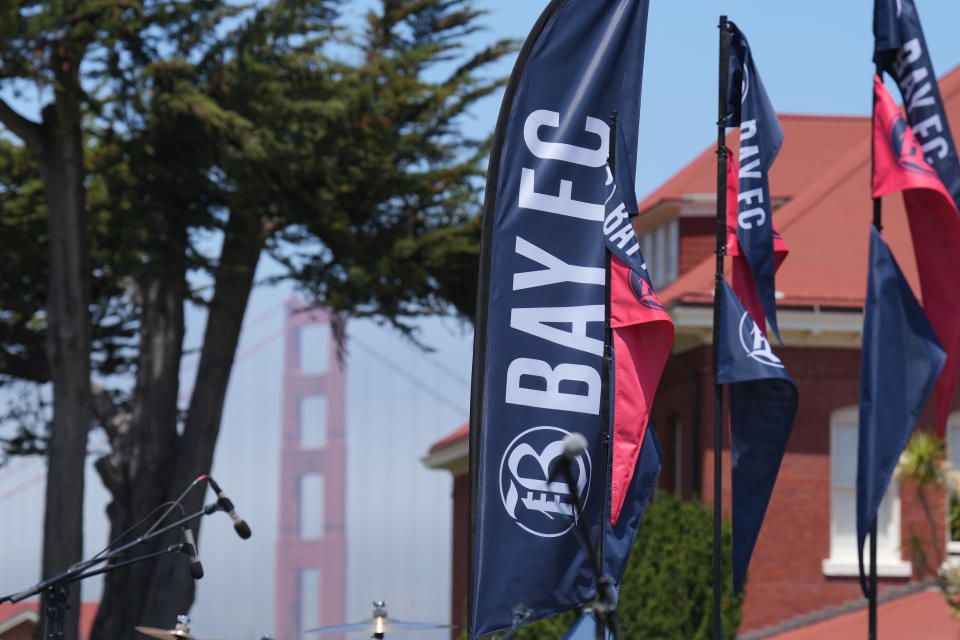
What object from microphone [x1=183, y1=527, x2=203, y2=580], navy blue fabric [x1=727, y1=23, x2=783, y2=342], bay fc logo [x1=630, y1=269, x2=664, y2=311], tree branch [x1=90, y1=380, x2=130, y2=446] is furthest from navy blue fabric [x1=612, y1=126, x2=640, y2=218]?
tree branch [x1=90, y1=380, x2=130, y2=446]

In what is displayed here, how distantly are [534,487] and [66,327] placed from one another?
1432 centimetres

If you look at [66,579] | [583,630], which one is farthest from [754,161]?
[66,579]

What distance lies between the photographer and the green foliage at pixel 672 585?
20141 mm

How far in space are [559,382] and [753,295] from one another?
10.7 ft

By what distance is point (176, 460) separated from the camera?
2364 centimetres

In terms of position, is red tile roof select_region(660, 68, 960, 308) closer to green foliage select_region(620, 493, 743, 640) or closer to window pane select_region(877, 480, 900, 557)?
window pane select_region(877, 480, 900, 557)

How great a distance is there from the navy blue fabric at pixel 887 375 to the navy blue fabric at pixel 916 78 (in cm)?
89

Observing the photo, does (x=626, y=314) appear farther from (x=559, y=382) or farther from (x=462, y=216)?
(x=462, y=216)

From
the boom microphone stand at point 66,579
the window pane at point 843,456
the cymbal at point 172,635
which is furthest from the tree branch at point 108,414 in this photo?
the boom microphone stand at point 66,579

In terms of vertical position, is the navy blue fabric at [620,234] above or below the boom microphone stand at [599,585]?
above

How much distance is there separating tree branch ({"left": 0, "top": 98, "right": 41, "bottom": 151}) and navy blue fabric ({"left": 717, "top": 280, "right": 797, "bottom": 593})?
1366 centimetres

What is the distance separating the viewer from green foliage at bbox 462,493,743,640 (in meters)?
20.1

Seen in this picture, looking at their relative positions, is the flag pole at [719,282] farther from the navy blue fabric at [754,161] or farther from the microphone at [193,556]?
the microphone at [193,556]

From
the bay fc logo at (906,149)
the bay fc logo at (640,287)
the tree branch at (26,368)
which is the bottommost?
the bay fc logo at (640,287)
